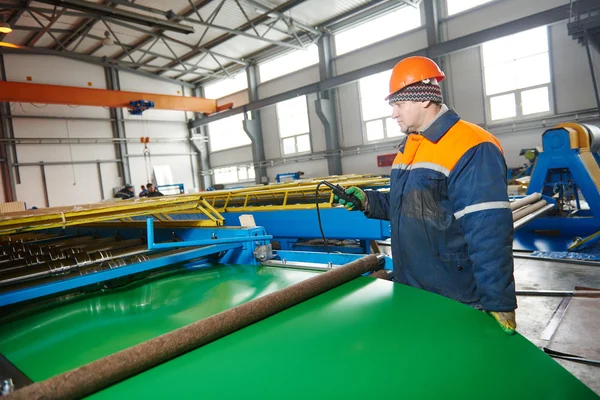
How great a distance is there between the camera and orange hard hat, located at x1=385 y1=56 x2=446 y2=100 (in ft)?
5.62

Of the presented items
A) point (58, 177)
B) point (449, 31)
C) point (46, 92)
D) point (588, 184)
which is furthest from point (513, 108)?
point (58, 177)

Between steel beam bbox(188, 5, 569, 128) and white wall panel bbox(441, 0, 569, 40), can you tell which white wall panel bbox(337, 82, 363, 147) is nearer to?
steel beam bbox(188, 5, 569, 128)

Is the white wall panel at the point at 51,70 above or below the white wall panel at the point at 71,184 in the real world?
above

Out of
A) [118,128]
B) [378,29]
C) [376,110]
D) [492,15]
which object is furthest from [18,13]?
[492,15]

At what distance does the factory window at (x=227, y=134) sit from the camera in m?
16.9

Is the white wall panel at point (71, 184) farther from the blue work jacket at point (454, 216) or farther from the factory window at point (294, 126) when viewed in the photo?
the blue work jacket at point (454, 216)

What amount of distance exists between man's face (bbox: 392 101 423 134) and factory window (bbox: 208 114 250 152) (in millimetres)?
15184

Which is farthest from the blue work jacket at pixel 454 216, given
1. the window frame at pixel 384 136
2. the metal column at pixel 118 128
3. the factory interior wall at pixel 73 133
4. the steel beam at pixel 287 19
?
the metal column at pixel 118 128

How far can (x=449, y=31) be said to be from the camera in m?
10.3

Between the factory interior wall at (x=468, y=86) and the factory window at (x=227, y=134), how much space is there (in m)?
3.43

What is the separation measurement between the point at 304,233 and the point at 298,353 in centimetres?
333

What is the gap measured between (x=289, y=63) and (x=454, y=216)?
14203mm

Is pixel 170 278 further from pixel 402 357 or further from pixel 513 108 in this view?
pixel 513 108

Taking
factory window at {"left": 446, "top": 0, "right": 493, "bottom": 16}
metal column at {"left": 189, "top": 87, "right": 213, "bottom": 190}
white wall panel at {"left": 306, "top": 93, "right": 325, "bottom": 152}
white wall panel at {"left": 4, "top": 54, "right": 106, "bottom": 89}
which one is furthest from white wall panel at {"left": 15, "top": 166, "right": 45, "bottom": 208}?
factory window at {"left": 446, "top": 0, "right": 493, "bottom": 16}
